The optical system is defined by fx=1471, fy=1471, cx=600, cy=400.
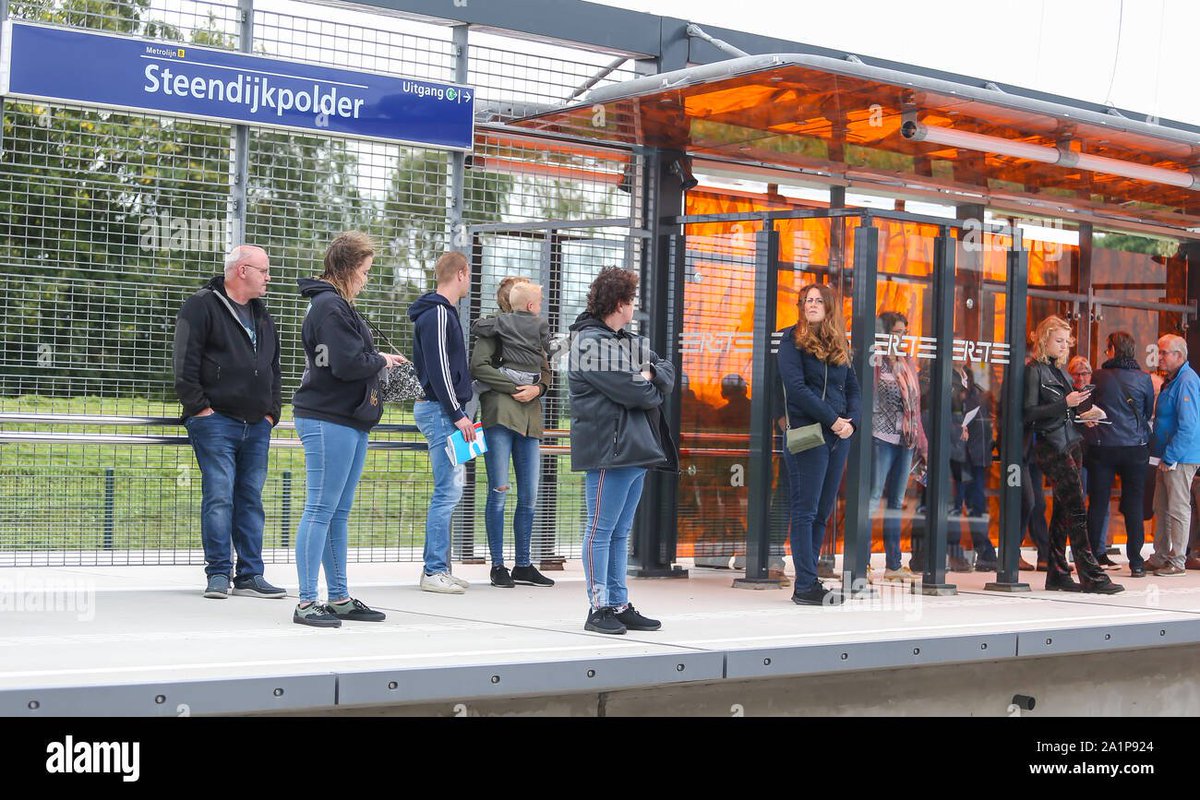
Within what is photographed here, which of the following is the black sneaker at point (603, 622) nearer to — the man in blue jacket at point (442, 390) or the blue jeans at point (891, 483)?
the man in blue jacket at point (442, 390)

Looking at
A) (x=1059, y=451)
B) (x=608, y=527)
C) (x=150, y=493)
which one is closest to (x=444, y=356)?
(x=608, y=527)

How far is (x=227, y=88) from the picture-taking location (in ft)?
28.2

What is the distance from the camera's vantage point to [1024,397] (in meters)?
9.61

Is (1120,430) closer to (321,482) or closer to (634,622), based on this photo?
(634,622)

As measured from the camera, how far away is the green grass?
8.52m

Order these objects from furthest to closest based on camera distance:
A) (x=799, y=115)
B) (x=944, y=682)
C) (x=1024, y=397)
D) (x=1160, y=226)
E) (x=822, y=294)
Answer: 1. (x=1160, y=226)
2. (x=1024, y=397)
3. (x=799, y=115)
4. (x=822, y=294)
5. (x=944, y=682)

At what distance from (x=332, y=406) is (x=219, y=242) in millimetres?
2641

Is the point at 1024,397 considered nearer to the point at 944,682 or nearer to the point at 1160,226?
the point at 944,682

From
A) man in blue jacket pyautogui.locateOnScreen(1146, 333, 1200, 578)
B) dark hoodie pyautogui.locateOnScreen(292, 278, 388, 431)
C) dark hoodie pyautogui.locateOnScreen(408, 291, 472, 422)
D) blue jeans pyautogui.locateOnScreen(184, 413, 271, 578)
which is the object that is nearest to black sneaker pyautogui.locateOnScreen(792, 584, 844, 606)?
dark hoodie pyautogui.locateOnScreen(408, 291, 472, 422)

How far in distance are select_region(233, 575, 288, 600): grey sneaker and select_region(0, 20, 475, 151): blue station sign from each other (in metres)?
2.69

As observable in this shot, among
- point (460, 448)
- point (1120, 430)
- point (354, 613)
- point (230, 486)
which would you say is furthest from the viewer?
point (1120, 430)
